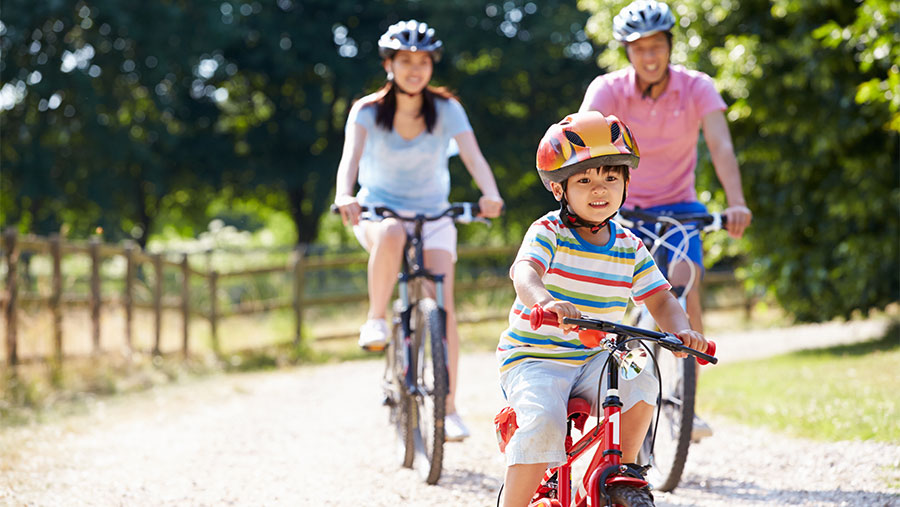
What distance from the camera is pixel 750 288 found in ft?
40.5

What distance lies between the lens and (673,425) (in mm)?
4762

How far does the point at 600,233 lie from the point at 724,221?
151 cm

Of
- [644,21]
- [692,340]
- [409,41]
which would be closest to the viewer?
[692,340]

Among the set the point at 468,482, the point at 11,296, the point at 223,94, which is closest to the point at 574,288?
the point at 468,482

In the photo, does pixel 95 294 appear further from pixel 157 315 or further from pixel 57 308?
pixel 157 315

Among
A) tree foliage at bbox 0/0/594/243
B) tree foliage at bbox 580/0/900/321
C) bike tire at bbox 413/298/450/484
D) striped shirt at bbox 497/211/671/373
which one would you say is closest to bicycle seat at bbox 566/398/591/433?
striped shirt at bbox 497/211/671/373

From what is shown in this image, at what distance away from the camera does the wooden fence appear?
30.7ft

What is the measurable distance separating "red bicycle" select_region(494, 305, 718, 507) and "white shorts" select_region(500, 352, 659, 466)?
0.17 feet

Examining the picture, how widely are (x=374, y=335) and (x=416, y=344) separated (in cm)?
23

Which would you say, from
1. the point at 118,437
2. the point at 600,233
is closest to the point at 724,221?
the point at 600,233

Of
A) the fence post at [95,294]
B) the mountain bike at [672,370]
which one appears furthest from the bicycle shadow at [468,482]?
the fence post at [95,294]

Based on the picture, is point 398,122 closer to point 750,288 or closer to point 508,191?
point 750,288

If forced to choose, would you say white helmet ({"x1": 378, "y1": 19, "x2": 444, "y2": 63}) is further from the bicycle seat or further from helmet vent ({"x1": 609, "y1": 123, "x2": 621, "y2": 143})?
the bicycle seat

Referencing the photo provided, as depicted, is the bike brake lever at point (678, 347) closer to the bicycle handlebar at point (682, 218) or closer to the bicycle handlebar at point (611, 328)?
the bicycle handlebar at point (611, 328)
